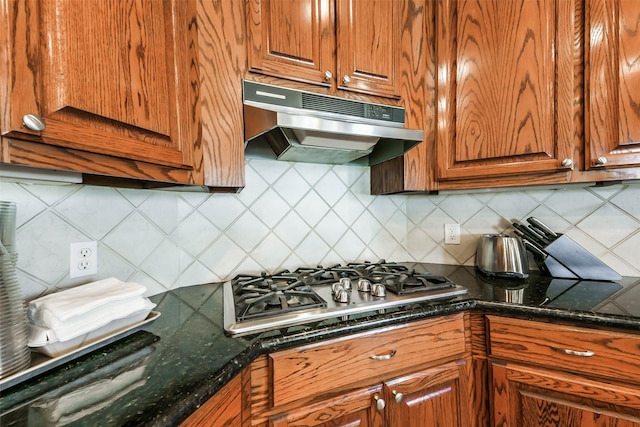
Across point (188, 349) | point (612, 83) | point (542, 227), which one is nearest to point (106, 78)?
point (188, 349)

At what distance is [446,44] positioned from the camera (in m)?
1.25

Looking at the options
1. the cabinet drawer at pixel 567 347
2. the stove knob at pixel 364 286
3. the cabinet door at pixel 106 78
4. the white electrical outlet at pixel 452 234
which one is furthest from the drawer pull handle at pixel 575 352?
the cabinet door at pixel 106 78

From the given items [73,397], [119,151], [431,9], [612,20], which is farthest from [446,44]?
[73,397]

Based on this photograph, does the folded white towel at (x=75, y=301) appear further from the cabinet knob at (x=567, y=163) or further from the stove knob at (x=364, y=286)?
the cabinet knob at (x=567, y=163)

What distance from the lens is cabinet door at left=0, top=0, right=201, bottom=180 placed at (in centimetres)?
50

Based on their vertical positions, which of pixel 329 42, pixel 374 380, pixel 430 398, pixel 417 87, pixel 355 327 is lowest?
pixel 430 398

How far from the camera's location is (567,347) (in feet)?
2.67

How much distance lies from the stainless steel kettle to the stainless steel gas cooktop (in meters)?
0.35

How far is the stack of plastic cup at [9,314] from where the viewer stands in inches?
19.8

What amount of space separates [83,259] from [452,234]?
1.60 metres

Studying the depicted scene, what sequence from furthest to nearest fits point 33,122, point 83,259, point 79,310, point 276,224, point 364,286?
point 276,224 < point 364,286 < point 83,259 < point 79,310 < point 33,122

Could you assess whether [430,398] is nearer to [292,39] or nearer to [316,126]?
[316,126]

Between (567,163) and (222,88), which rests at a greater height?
(222,88)

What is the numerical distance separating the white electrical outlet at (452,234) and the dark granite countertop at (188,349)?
41 centimetres
